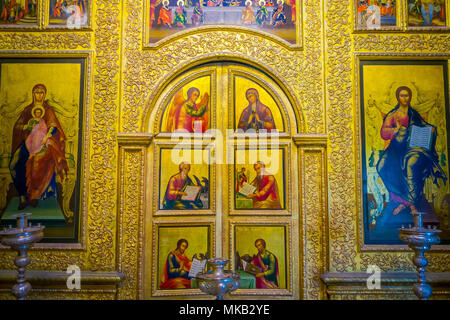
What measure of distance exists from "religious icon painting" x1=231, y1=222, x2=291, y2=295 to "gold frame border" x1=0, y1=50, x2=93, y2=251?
74.4 inches

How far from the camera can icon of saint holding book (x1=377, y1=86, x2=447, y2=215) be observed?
13.8ft

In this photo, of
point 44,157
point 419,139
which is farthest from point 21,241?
point 419,139

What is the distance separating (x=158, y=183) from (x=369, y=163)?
2738mm

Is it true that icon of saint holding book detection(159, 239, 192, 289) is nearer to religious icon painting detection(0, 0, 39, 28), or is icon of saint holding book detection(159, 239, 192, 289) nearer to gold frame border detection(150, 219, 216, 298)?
gold frame border detection(150, 219, 216, 298)

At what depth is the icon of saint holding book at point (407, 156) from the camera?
165 inches

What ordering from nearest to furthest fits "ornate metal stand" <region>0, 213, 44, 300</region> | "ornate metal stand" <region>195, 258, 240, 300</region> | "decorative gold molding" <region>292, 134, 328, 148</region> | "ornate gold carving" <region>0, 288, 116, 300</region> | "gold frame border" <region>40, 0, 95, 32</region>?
"ornate metal stand" <region>195, 258, 240, 300</region>
"ornate metal stand" <region>0, 213, 44, 300</region>
"ornate gold carving" <region>0, 288, 116, 300</region>
"decorative gold molding" <region>292, 134, 328, 148</region>
"gold frame border" <region>40, 0, 95, 32</region>

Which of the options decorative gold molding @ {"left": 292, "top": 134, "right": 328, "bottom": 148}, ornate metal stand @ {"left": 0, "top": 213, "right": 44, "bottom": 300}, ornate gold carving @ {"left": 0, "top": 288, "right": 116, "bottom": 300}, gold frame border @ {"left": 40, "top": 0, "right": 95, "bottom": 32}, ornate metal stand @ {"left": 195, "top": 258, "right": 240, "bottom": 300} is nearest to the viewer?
ornate metal stand @ {"left": 195, "top": 258, "right": 240, "bottom": 300}

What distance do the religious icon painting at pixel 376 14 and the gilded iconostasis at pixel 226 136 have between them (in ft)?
0.06

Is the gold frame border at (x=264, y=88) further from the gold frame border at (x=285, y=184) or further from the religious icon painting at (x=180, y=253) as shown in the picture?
the religious icon painting at (x=180, y=253)

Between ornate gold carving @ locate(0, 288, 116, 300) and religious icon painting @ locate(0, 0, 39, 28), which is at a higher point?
religious icon painting @ locate(0, 0, 39, 28)

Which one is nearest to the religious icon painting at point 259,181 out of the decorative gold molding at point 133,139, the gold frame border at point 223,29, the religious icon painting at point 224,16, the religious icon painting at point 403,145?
the religious icon painting at point 403,145

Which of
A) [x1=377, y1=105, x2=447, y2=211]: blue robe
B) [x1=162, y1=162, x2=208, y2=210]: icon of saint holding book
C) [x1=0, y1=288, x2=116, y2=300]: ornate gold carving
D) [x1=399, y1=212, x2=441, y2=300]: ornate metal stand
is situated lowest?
[x1=0, y1=288, x2=116, y2=300]: ornate gold carving

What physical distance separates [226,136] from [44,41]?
2.70 m

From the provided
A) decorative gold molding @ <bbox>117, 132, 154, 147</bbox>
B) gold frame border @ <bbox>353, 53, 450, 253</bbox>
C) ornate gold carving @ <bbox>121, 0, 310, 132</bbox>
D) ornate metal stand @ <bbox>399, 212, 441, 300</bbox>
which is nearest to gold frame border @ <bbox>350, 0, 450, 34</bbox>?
gold frame border @ <bbox>353, 53, 450, 253</bbox>
